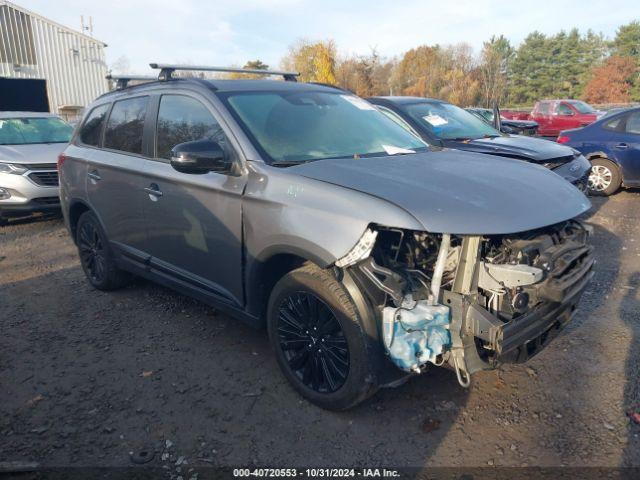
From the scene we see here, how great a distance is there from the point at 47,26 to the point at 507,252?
79.6ft

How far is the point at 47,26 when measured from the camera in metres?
21.4

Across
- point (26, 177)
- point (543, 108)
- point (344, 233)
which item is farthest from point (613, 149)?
point (543, 108)

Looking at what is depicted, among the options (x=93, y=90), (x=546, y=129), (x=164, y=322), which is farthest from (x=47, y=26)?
(x=164, y=322)

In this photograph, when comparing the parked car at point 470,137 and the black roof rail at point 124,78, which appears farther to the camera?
the parked car at point 470,137

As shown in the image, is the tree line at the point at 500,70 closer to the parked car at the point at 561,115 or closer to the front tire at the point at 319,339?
the parked car at the point at 561,115

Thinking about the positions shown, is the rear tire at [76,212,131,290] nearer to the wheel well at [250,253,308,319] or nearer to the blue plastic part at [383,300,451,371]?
the wheel well at [250,253,308,319]

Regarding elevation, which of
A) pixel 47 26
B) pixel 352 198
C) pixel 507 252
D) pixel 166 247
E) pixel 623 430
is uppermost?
pixel 47 26

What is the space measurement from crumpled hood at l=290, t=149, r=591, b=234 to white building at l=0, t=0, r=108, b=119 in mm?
21764

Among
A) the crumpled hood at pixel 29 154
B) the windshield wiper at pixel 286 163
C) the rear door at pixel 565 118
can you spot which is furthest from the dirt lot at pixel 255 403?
the rear door at pixel 565 118

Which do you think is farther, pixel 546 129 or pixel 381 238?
pixel 546 129

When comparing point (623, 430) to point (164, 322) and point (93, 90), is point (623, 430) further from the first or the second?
point (93, 90)

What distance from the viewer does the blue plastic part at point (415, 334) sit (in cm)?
252

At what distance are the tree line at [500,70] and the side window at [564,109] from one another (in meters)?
19.2

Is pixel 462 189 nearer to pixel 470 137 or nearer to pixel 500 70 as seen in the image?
pixel 470 137
